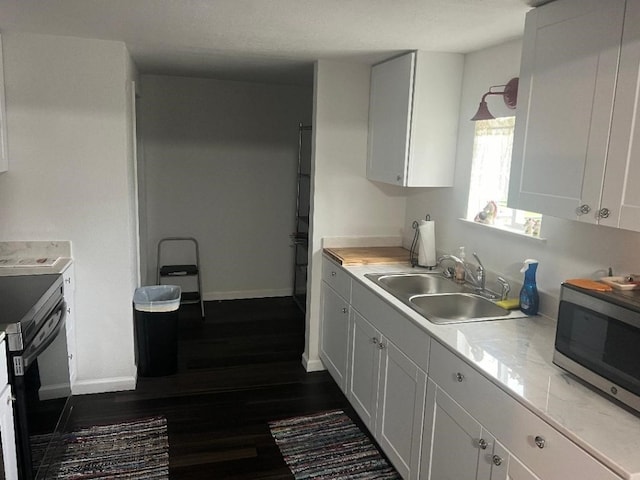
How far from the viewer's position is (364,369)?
110 inches

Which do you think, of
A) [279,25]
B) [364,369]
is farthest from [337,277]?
[279,25]

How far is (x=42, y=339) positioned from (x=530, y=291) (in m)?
2.19


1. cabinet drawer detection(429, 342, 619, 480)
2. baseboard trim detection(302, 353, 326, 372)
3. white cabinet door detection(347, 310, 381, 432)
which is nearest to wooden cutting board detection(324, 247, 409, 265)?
white cabinet door detection(347, 310, 381, 432)

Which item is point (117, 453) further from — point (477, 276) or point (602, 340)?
point (602, 340)

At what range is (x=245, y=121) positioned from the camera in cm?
490

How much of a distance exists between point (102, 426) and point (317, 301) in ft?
5.17

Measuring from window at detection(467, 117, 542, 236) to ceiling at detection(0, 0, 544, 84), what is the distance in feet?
1.53

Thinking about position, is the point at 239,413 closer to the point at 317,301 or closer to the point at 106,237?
the point at 317,301

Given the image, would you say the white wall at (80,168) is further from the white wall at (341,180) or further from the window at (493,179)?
A: the window at (493,179)

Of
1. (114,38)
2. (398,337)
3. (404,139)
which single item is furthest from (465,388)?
(114,38)

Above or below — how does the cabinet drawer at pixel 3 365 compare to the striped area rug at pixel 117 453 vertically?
above

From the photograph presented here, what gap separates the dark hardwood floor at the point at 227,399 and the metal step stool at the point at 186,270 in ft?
1.57

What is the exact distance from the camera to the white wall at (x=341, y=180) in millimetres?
3355

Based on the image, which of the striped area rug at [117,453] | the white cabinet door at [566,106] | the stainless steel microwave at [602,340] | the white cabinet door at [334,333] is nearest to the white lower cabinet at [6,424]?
the striped area rug at [117,453]
